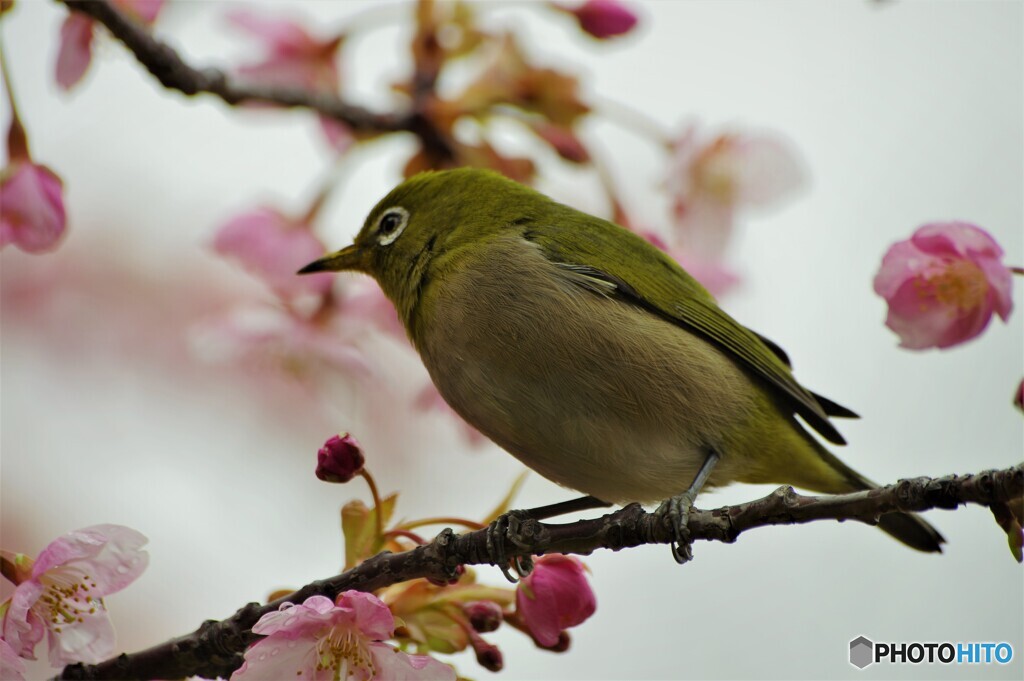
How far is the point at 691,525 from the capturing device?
2.29m

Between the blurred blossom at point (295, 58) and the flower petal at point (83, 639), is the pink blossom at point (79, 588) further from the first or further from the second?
the blurred blossom at point (295, 58)

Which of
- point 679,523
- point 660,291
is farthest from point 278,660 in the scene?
point 660,291

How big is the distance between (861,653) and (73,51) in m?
3.14

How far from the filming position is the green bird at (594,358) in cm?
321

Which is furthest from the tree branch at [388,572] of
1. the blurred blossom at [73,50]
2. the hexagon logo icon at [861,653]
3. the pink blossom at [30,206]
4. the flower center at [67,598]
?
the blurred blossom at [73,50]

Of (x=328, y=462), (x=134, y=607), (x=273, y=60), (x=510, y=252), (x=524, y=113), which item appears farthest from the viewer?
(x=134, y=607)

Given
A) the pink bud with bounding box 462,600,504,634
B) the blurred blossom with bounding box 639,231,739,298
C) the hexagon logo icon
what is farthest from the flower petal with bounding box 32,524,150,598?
the blurred blossom with bounding box 639,231,739,298

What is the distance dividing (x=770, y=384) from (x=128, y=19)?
2.32 m

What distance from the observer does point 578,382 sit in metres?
3.17

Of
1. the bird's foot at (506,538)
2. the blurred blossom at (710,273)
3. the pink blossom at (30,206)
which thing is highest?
the blurred blossom at (710,273)

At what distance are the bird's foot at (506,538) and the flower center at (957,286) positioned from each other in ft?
4.07

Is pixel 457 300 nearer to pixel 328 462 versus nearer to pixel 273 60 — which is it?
pixel 328 462

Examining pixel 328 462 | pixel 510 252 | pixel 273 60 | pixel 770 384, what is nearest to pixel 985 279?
pixel 770 384

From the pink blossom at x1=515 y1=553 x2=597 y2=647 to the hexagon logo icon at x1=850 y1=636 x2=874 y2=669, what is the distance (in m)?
1.02
